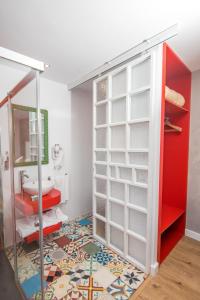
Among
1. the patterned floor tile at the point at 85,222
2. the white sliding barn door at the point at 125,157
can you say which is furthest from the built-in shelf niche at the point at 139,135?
the patterned floor tile at the point at 85,222

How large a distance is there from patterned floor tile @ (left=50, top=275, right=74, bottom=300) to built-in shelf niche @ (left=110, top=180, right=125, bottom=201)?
3.18ft

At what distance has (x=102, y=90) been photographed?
6.97ft

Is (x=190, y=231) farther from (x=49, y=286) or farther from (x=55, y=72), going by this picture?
(x=55, y=72)

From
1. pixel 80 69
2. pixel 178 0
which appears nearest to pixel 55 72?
pixel 80 69

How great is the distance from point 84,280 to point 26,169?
125 cm

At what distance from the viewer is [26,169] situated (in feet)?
4.97

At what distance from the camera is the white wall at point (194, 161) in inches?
86.6

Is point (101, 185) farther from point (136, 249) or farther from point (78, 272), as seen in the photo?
point (78, 272)

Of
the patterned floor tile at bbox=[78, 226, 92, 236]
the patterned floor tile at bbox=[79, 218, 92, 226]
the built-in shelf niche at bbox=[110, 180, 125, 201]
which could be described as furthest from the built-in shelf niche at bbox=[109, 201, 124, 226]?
the patterned floor tile at bbox=[79, 218, 92, 226]

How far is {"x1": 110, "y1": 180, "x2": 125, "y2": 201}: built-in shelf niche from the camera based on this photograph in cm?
189

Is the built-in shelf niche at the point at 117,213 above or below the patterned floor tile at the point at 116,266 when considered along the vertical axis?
above

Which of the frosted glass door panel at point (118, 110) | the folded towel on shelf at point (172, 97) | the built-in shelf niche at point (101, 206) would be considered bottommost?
the built-in shelf niche at point (101, 206)

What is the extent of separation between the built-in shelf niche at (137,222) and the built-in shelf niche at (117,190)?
7.2 inches

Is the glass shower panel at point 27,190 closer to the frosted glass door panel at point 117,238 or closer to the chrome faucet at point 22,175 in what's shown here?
the chrome faucet at point 22,175
